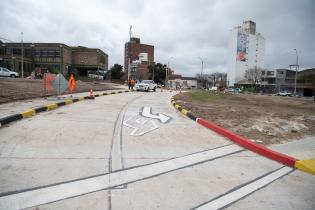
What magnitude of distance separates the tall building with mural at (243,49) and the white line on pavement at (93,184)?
13865 centimetres

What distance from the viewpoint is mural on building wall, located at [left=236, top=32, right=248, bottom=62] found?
474 ft

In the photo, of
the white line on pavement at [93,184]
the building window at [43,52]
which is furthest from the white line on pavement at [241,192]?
the building window at [43,52]

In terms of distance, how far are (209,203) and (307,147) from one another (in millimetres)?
4646

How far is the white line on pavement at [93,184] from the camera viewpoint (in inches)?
143

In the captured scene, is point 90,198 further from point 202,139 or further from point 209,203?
point 202,139

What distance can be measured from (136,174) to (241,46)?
15157 cm

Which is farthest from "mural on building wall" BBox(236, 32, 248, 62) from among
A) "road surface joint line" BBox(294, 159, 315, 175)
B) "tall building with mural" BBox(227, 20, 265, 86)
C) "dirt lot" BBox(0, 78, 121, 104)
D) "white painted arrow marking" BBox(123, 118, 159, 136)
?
"road surface joint line" BBox(294, 159, 315, 175)

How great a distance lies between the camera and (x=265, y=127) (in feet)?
32.0

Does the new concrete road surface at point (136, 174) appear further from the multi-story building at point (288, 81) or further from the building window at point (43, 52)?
the multi-story building at point (288, 81)

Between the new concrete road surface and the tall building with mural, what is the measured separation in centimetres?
13758

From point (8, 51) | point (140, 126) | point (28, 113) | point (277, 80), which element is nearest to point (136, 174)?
point (140, 126)

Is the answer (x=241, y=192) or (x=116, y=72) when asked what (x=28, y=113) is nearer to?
(x=241, y=192)

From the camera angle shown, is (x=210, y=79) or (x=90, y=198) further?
(x=210, y=79)

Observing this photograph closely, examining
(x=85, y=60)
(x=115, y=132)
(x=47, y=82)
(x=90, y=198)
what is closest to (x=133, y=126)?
(x=115, y=132)
